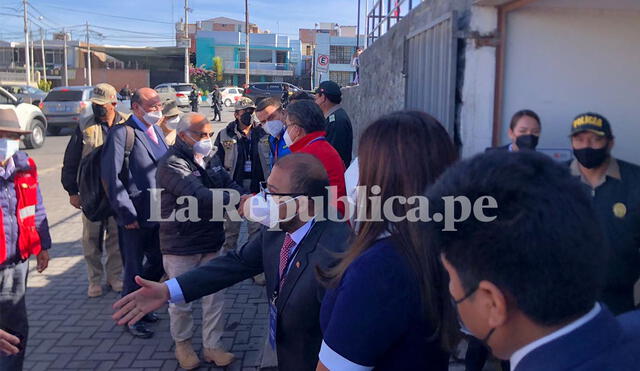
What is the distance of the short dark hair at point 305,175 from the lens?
2.42m

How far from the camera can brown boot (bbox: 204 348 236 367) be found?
411 cm

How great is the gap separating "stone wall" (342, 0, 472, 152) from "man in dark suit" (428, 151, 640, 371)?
269 centimetres

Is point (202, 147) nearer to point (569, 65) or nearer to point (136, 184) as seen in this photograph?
point (136, 184)

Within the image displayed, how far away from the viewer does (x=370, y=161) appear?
5.75 ft

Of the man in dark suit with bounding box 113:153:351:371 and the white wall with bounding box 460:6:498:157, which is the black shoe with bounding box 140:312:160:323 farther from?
the white wall with bounding box 460:6:498:157

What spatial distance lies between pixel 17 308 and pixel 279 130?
2872 millimetres

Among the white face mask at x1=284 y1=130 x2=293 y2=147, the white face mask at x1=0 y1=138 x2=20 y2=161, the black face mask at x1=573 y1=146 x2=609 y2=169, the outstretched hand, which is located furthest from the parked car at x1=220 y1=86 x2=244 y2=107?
the outstretched hand

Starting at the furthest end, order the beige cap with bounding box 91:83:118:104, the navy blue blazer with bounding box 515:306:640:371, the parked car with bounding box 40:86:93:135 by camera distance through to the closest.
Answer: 1. the parked car with bounding box 40:86:93:135
2. the beige cap with bounding box 91:83:118:104
3. the navy blue blazer with bounding box 515:306:640:371

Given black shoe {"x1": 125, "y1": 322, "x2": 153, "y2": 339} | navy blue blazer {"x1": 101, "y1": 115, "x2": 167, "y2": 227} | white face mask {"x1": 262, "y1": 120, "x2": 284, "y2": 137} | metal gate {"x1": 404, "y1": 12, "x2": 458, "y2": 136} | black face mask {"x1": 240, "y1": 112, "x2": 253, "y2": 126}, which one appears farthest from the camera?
black face mask {"x1": 240, "y1": 112, "x2": 253, "y2": 126}

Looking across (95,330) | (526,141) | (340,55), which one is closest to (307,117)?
(526,141)

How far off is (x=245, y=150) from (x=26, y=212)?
8.85ft

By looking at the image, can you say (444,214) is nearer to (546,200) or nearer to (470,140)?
(546,200)

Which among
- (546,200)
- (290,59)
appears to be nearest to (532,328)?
(546,200)

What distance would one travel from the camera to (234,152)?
578cm
